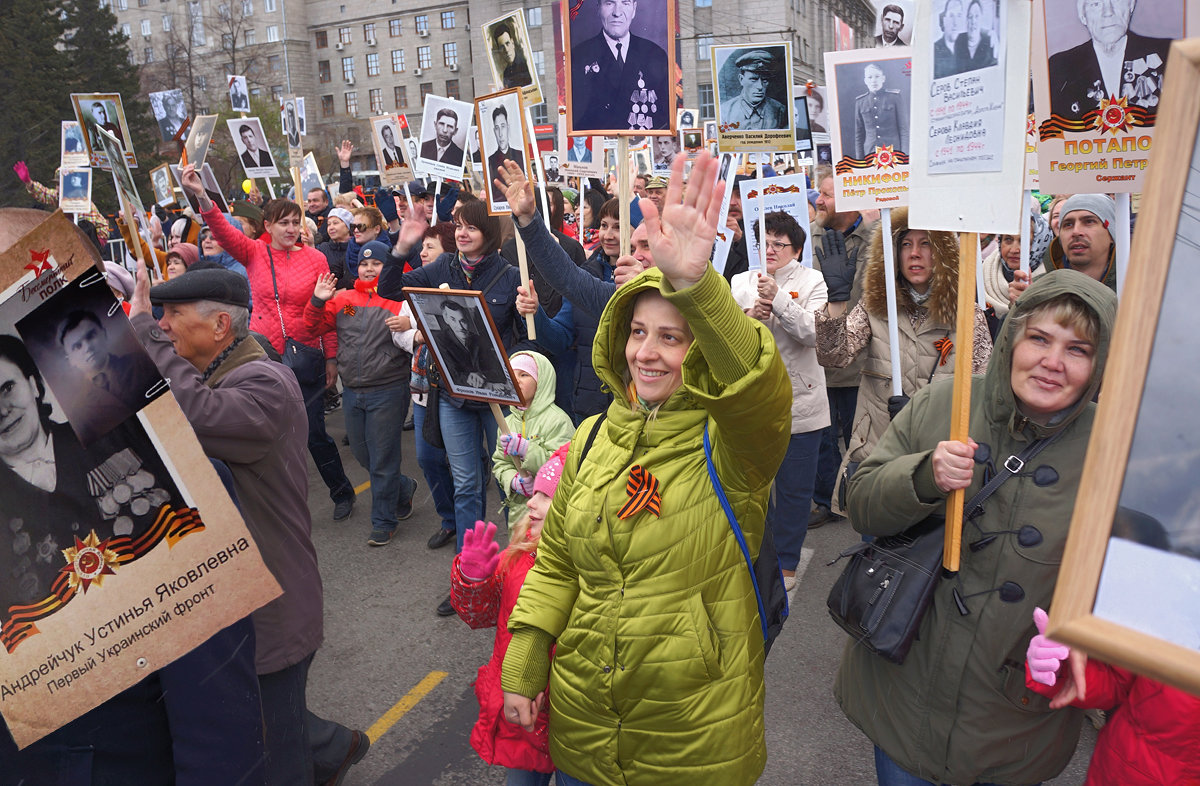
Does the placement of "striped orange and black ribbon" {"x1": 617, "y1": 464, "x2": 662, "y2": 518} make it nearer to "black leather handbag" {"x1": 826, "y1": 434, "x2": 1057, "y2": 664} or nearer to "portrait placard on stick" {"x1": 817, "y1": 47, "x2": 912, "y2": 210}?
"black leather handbag" {"x1": 826, "y1": 434, "x2": 1057, "y2": 664}

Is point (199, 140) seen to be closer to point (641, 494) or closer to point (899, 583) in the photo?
point (641, 494)

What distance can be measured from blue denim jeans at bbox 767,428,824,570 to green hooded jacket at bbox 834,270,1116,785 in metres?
2.55

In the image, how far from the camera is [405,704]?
410 cm

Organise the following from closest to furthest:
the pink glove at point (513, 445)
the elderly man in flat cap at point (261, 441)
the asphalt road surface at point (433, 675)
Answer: the elderly man in flat cap at point (261, 441) < the asphalt road surface at point (433, 675) < the pink glove at point (513, 445)

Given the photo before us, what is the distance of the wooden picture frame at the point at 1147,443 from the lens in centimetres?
97

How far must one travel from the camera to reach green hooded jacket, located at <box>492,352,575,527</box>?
4.08 meters

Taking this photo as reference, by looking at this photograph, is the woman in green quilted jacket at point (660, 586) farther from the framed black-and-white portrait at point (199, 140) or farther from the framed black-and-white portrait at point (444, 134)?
the framed black-and-white portrait at point (199, 140)

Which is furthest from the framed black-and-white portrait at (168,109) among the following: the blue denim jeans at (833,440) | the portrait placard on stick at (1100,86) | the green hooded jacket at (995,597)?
the green hooded jacket at (995,597)

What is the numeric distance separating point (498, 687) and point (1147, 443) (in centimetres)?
200

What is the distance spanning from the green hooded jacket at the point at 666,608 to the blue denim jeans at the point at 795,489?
2.64 metres

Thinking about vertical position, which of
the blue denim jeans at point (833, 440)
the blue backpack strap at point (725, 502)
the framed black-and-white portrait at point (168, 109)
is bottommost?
the blue denim jeans at point (833, 440)

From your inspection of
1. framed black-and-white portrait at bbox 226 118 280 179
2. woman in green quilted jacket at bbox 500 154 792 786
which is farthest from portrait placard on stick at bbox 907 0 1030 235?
framed black-and-white portrait at bbox 226 118 280 179

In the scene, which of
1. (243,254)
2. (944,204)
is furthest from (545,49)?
(944,204)

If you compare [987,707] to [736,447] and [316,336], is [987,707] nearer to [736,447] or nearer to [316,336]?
[736,447]
